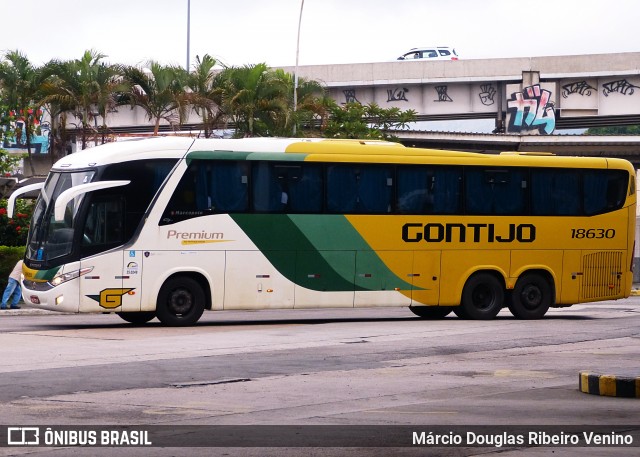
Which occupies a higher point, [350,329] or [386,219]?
[386,219]

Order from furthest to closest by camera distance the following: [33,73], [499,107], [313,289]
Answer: [499,107], [33,73], [313,289]

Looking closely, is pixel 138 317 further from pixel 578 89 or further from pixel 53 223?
pixel 578 89

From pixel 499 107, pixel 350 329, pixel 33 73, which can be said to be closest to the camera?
pixel 350 329

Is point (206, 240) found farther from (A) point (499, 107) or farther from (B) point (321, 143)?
(A) point (499, 107)

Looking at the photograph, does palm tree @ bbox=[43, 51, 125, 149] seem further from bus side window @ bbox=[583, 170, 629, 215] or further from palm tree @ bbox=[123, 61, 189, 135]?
bus side window @ bbox=[583, 170, 629, 215]

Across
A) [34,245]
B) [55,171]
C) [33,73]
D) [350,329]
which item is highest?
[33,73]

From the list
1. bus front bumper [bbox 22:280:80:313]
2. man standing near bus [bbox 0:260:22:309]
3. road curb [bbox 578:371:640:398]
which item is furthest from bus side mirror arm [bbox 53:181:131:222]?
road curb [bbox 578:371:640:398]

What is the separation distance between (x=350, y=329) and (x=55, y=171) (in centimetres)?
652

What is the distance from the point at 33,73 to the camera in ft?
167

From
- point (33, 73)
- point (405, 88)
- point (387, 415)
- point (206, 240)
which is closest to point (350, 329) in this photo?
point (206, 240)

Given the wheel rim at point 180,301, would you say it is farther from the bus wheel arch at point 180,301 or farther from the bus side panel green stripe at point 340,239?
the bus side panel green stripe at point 340,239

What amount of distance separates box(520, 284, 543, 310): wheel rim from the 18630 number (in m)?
1.47

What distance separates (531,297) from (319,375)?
491 inches

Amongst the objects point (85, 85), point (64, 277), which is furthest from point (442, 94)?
point (64, 277)
